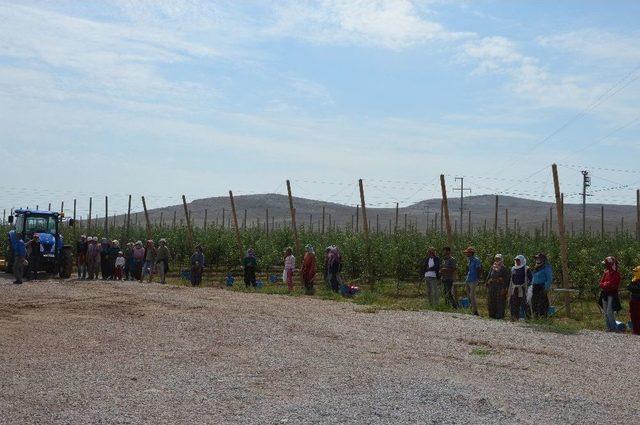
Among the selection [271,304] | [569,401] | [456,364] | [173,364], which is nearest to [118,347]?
[173,364]

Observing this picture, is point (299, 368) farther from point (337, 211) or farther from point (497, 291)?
point (337, 211)

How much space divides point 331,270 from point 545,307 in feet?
25.8

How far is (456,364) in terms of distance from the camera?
10867 millimetres

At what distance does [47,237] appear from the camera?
2778 centimetres

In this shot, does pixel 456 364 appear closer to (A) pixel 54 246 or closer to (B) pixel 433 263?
(B) pixel 433 263

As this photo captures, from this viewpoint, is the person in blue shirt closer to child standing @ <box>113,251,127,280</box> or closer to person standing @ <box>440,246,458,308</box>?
person standing @ <box>440,246,458,308</box>

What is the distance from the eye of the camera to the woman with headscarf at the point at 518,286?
16453 mm

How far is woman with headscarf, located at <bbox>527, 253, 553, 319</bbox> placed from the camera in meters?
16.0

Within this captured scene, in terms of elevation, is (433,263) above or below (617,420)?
above

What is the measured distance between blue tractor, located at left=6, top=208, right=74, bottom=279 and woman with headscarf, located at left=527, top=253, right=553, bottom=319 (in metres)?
17.0

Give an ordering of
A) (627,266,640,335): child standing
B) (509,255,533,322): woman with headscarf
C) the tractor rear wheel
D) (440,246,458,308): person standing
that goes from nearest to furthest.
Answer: (627,266,640,335): child standing, (509,255,533,322): woman with headscarf, (440,246,458,308): person standing, the tractor rear wheel

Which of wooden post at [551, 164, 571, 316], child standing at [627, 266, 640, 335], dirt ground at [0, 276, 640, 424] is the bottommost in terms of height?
dirt ground at [0, 276, 640, 424]

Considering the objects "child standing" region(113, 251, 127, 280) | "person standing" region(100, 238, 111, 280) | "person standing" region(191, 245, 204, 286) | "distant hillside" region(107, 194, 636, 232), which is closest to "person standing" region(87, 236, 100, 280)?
"person standing" region(100, 238, 111, 280)

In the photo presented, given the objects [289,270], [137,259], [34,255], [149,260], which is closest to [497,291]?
[289,270]
